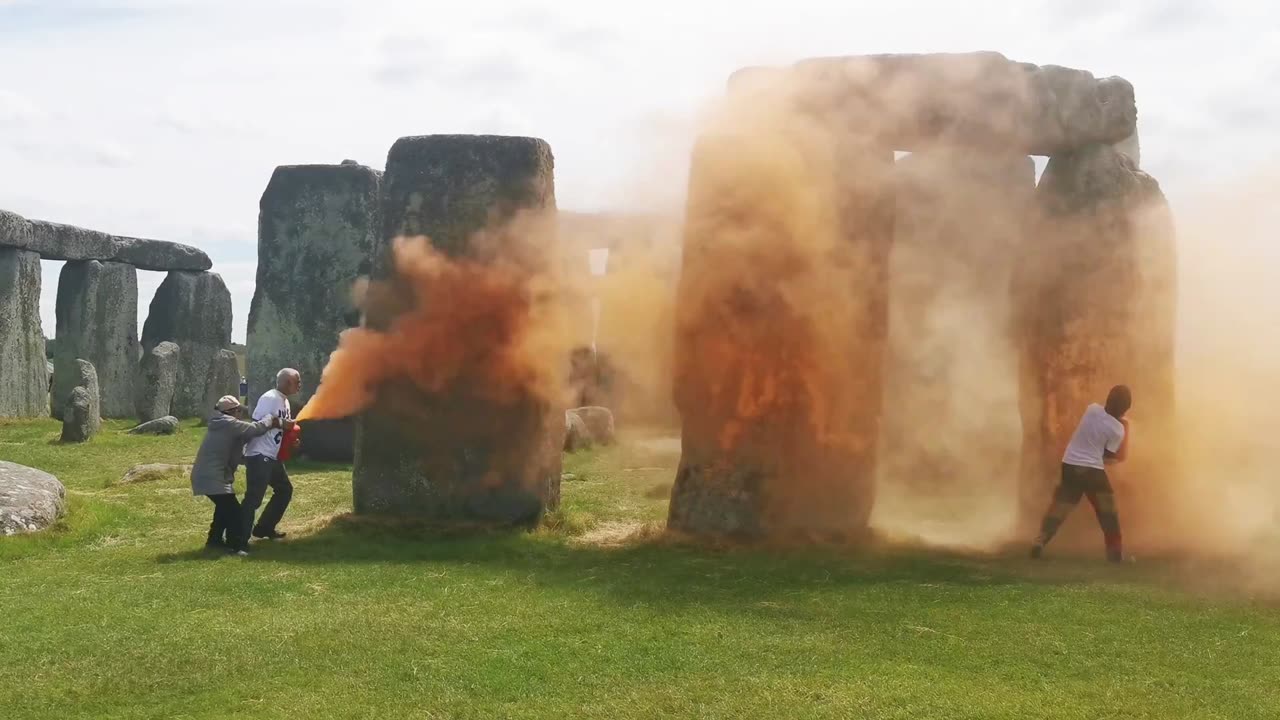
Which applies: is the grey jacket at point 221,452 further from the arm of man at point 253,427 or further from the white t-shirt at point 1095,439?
the white t-shirt at point 1095,439

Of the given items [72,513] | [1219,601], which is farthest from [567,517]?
[1219,601]

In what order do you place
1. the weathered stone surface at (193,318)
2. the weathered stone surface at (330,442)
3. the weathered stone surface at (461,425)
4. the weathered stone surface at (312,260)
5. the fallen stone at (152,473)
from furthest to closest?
the weathered stone surface at (193,318)
the weathered stone surface at (312,260)
the weathered stone surface at (330,442)
the fallen stone at (152,473)
the weathered stone surface at (461,425)

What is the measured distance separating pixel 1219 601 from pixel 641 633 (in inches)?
163

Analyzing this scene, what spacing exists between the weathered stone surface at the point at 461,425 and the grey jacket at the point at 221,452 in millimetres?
1607

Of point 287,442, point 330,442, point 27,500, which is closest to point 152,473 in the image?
point 330,442

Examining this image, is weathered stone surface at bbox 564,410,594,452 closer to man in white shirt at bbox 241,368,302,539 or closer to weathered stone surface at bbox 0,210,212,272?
man in white shirt at bbox 241,368,302,539

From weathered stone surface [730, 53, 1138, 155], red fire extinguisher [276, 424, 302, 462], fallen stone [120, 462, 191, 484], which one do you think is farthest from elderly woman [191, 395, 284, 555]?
weathered stone surface [730, 53, 1138, 155]

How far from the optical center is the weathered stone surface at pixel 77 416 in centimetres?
2042

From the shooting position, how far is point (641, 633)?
27.1 feet

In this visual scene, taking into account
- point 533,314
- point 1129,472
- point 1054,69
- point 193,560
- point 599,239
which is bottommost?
point 193,560

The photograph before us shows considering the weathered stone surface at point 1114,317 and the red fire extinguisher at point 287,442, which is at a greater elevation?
the weathered stone surface at point 1114,317

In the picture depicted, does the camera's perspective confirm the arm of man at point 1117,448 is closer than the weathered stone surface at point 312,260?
Yes

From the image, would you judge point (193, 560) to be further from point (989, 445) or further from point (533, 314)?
point (989, 445)

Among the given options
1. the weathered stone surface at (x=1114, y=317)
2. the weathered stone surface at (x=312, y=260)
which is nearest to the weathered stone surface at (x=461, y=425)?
the weathered stone surface at (x=1114, y=317)
